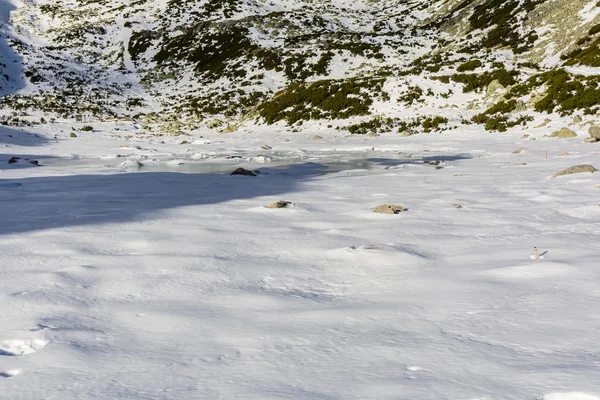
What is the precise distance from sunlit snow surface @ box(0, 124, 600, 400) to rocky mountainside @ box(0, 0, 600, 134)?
14.2 meters

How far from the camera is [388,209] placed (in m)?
5.70

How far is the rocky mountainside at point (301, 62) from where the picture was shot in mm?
22047

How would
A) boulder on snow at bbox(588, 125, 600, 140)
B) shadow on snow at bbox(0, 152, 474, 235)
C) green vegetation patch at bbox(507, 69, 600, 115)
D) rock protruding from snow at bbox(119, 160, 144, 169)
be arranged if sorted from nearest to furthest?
1. shadow on snow at bbox(0, 152, 474, 235)
2. rock protruding from snow at bbox(119, 160, 144, 169)
3. boulder on snow at bbox(588, 125, 600, 140)
4. green vegetation patch at bbox(507, 69, 600, 115)

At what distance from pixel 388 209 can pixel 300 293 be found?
273cm

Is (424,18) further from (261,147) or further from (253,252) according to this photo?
(253,252)

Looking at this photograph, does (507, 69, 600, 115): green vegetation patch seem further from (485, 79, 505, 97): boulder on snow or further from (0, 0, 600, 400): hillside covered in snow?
(485, 79, 505, 97): boulder on snow

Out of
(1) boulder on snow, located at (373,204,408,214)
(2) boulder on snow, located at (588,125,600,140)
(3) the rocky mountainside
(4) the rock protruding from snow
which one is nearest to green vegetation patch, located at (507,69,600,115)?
(3) the rocky mountainside

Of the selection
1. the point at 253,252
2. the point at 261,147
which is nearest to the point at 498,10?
the point at 261,147

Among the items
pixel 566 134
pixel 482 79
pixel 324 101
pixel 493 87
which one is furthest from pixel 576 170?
pixel 324 101

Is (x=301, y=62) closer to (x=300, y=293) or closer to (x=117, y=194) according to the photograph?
(x=117, y=194)

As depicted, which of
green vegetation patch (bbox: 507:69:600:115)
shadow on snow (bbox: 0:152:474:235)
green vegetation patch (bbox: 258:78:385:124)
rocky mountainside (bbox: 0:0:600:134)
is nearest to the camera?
shadow on snow (bbox: 0:152:474:235)

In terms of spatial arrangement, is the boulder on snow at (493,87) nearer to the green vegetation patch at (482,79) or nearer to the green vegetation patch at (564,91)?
the green vegetation patch at (482,79)

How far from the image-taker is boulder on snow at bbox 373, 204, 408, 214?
5.69 meters

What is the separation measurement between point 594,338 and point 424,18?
1961 inches
